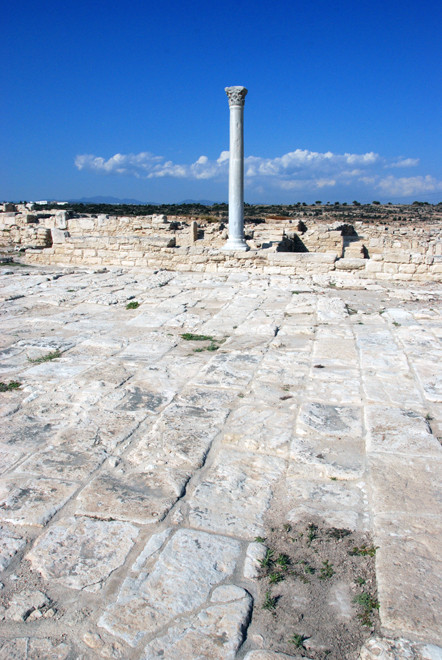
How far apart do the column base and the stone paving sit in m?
5.81

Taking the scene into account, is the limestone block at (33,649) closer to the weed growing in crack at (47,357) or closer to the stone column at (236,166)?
the weed growing in crack at (47,357)

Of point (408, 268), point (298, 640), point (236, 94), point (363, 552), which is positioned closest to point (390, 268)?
point (408, 268)

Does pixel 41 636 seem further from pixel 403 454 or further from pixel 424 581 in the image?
pixel 403 454

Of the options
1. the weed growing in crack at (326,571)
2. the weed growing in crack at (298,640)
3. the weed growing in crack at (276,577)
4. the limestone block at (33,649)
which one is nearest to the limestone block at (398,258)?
the weed growing in crack at (326,571)

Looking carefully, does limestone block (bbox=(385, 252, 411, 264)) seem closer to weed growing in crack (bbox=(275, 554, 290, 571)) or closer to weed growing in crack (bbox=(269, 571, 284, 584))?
weed growing in crack (bbox=(275, 554, 290, 571))

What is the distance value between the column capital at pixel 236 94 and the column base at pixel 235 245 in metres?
3.35

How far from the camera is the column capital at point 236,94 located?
11.7m

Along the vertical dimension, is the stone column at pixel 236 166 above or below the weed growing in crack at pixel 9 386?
above

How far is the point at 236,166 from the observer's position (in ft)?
39.0

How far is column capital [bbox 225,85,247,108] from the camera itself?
38.3 feet

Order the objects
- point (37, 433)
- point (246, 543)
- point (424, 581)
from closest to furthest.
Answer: point (424, 581), point (246, 543), point (37, 433)

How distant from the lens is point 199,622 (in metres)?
1.82

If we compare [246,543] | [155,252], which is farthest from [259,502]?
[155,252]

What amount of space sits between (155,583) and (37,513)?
0.83m
